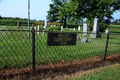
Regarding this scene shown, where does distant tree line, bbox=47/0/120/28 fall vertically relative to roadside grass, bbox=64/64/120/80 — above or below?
above

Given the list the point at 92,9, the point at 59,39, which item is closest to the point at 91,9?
the point at 92,9

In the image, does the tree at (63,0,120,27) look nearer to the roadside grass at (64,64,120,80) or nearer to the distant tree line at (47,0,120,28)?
the distant tree line at (47,0,120,28)

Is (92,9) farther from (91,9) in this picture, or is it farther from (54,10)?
(54,10)

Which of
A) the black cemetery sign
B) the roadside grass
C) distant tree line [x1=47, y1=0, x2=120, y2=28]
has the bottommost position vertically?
the roadside grass

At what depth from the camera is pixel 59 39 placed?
3.42 metres

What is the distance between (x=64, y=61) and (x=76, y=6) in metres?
16.7

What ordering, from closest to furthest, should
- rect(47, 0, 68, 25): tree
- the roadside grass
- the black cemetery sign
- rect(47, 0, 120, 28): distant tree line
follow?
1. the roadside grass
2. the black cemetery sign
3. rect(47, 0, 120, 28): distant tree line
4. rect(47, 0, 68, 25): tree

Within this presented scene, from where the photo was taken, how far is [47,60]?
3939 millimetres

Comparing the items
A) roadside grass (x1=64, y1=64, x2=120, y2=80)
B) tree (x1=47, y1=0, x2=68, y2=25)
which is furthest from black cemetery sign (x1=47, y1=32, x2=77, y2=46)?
tree (x1=47, y1=0, x2=68, y2=25)

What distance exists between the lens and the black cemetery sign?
330 centimetres

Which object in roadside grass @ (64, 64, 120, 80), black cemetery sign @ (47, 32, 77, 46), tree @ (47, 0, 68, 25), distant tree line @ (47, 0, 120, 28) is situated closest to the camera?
roadside grass @ (64, 64, 120, 80)

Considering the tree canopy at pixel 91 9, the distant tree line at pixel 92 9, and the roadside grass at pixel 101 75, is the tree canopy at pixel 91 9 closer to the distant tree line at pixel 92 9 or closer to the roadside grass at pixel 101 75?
the distant tree line at pixel 92 9

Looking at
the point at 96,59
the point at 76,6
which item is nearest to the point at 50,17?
the point at 76,6

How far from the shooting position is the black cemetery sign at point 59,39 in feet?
10.8
